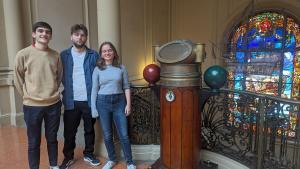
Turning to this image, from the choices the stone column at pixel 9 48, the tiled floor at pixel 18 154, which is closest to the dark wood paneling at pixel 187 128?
the tiled floor at pixel 18 154

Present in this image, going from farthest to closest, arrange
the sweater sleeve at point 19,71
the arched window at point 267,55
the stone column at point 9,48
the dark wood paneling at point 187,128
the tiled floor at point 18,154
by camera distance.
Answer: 1. the arched window at point 267,55
2. the stone column at point 9,48
3. the tiled floor at point 18,154
4. the dark wood paneling at point 187,128
5. the sweater sleeve at point 19,71

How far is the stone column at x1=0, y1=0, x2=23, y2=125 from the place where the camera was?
14.0 ft

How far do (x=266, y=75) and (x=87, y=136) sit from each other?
6.09 meters

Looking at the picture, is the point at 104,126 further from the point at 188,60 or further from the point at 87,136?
the point at 188,60

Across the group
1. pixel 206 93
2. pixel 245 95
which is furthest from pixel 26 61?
pixel 245 95

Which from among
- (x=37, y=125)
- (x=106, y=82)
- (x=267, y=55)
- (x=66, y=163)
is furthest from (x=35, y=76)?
(x=267, y=55)

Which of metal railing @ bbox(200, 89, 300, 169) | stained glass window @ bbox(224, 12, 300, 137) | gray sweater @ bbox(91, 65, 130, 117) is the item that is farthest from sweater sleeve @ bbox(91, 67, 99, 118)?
stained glass window @ bbox(224, 12, 300, 137)

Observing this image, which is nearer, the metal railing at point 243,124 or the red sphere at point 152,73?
the metal railing at point 243,124

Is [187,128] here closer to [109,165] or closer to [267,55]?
[109,165]

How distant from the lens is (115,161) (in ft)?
9.49

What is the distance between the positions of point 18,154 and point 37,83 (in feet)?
4.42

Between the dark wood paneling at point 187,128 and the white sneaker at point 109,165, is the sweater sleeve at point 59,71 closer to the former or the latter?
the white sneaker at point 109,165

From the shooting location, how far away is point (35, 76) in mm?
2357

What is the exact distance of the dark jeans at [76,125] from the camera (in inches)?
108
